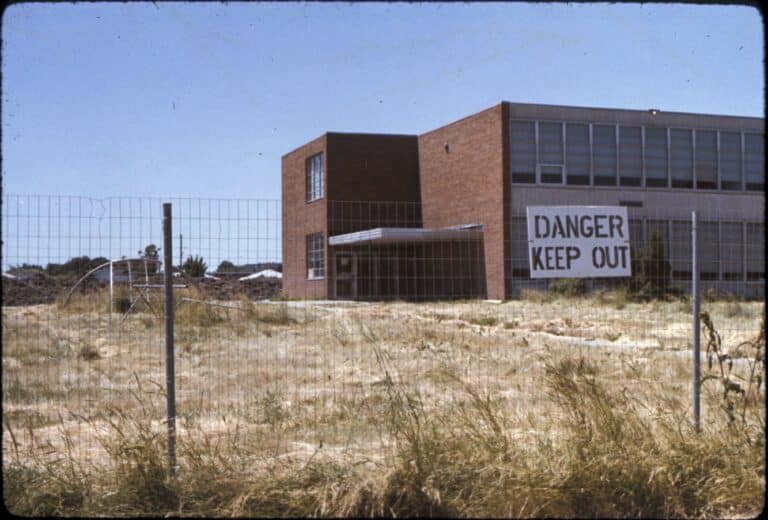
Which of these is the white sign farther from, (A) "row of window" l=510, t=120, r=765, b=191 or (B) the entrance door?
(A) "row of window" l=510, t=120, r=765, b=191

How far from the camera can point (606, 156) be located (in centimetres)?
3272

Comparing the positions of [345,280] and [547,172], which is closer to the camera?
[345,280]

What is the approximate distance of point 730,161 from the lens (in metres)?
34.7

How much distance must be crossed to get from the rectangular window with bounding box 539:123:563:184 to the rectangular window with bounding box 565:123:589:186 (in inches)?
11.2

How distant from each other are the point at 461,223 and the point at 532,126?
4969 mm

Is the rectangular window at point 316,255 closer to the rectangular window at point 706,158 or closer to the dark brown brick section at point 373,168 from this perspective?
the dark brown brick section at point 373,168

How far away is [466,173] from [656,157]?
8186 mm

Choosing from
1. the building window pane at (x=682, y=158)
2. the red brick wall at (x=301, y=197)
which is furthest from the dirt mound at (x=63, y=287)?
the building window pane at (x=682, y=158)

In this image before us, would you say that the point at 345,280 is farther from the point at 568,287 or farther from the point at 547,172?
the point at 547,172

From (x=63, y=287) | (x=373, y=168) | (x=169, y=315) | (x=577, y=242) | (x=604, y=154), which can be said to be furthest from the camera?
(x=373, y=168)

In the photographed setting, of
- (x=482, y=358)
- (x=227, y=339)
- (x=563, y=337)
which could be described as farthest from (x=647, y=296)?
(x=227, y=339)

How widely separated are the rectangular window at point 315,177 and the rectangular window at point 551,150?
11.1 m

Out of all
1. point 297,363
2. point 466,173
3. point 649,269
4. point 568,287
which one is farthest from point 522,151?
point 297,363

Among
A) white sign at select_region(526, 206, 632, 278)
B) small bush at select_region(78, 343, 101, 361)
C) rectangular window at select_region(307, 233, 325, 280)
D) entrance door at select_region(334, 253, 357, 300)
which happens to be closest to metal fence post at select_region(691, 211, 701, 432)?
white sign at select_region(526, 206, 632, 278)
